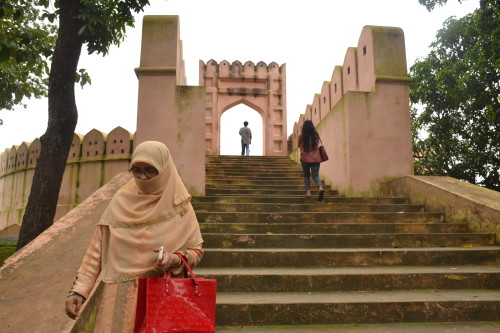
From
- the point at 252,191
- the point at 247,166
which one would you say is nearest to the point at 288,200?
the point at 252,191

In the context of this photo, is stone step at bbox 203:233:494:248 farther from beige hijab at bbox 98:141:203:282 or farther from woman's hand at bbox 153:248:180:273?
woman's hand at bbox 153:248:180:273

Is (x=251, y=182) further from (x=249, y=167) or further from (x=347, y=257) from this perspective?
(x=347, y=257)

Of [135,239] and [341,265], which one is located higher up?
[135,239]

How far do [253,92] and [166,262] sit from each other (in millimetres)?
14651

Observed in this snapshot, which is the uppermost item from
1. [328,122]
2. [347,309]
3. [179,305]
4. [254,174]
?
[328,122]

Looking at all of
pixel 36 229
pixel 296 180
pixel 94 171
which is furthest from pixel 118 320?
pixel 94 171

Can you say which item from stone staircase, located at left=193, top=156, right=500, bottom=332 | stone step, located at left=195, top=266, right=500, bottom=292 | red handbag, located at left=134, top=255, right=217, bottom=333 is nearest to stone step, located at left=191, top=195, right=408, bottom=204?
stone staircase, located at left=193, top=156, right=500, bottom=332

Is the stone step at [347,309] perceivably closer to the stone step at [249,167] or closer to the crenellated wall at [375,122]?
the crenellated wall at [375,122]

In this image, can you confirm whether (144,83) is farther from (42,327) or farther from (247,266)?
(42,327)

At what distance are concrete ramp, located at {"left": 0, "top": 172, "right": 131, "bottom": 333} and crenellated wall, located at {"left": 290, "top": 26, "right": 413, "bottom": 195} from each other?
4.96m

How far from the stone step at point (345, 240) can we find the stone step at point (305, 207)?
1.15 metres

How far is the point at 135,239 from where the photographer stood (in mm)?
1881

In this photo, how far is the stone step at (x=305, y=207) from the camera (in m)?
5.57

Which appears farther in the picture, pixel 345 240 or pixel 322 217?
pixel 322 217
